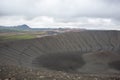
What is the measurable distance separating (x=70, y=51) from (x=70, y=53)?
652cm

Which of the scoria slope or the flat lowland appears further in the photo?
the scoria slope

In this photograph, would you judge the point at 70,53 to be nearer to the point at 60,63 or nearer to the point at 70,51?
the point at 70,51

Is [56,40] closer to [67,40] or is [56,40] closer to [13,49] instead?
[67,40]

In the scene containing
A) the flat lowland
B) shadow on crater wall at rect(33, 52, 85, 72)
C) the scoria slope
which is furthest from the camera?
the scoria slope

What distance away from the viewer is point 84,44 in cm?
8269

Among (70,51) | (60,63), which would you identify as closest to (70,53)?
(70,51)

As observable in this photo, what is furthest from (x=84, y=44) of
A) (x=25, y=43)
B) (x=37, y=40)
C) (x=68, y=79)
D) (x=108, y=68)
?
(x=68, y=79)

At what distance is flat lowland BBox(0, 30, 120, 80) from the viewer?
1447 inches

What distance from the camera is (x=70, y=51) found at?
67.8 m

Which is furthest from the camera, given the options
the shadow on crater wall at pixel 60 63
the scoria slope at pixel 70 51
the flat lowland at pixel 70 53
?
the scoria slope at pixel 70 51

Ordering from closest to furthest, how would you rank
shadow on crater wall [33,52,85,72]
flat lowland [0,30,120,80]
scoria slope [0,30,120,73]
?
flat lowland [0,30,120,80] → shadow on crater wall [33,52,85,72] → scoria slope [0,30,120,73]

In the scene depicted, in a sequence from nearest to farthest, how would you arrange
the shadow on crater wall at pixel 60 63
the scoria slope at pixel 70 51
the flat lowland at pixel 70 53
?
the flat lowland at pixel 70 53, the shadow on crater wall at pixel 60 63, the scoria slope at pixel 70 51

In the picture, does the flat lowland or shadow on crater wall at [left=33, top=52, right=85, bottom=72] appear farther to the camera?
shadow on crater wall at [left=33, top=52, right=85, bottom=72]

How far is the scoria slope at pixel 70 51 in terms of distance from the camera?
40.4 m
